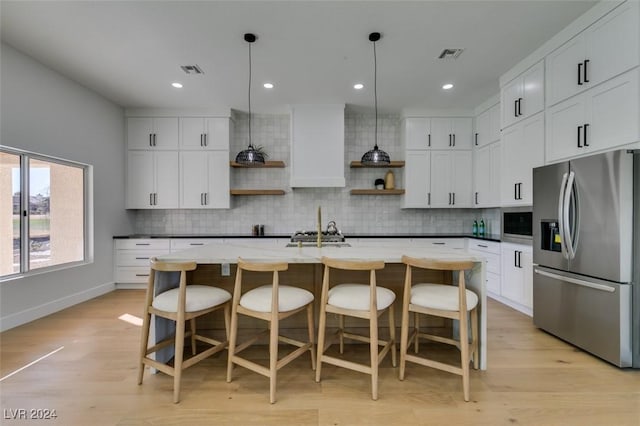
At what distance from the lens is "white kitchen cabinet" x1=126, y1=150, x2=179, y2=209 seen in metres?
4.85

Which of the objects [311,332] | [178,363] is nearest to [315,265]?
[311,332]

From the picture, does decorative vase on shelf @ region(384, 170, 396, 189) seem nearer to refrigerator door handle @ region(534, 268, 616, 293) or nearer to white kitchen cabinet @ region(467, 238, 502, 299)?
white kitchen cabinet @ region(467, 238, 502, 299)

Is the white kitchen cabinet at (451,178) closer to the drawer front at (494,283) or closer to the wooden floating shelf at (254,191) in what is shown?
the drawer front at (494,283)

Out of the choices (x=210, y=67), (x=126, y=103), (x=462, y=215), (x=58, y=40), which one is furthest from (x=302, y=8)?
(x=462, y=215)

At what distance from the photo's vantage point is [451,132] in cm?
491

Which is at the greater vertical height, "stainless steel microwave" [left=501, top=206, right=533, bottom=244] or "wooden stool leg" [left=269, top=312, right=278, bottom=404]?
"stainless steel microwave" [left=501, top=206, right=533, bottom=244]

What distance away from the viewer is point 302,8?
2.46 meters

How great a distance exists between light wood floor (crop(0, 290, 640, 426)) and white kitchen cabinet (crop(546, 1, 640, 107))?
2.33 meters

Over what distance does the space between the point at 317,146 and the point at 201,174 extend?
196 centimetres

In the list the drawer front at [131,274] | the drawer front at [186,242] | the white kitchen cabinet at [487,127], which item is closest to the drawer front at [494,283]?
the white kitchen cabinet at [487,127]

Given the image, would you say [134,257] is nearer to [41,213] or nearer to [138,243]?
[138,243]

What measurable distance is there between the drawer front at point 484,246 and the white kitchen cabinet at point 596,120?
1.35m

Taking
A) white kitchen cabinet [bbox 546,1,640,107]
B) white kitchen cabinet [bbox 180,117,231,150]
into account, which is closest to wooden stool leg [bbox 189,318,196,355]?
white kitchen cabinet [bbox 180,117,231,150]

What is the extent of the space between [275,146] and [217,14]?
8.90 ft
